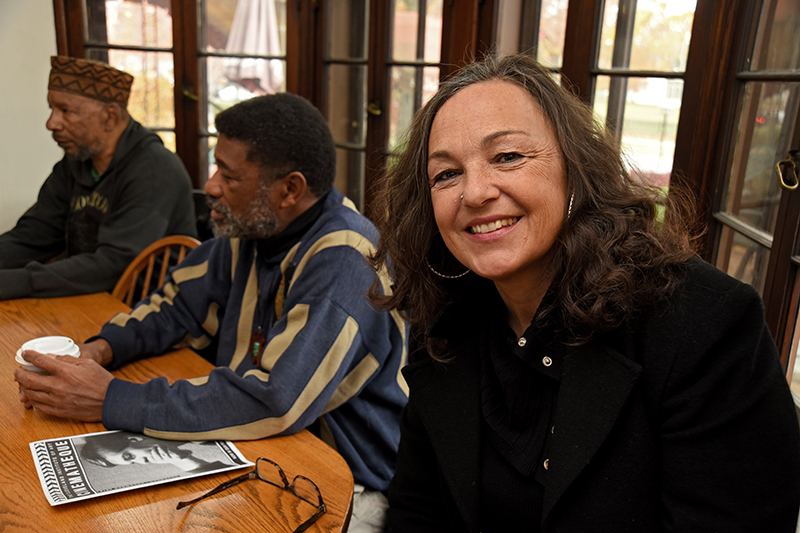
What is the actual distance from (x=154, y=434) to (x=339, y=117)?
2659mm

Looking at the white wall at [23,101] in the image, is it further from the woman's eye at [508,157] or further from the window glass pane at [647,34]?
the woman's eye at [508,157]

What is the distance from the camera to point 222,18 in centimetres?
379

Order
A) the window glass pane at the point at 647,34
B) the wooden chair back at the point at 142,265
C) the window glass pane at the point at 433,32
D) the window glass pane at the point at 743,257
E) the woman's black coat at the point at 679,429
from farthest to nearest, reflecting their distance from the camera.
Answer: the window glass pane at the point at 433,32, the wooden chair back at the point at 142,265, the window glass pane at the point at 647,34, the window glass pane at the point at 743,257, the woman's black coat at the point at 679,429

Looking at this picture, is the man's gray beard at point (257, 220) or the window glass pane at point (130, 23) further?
the window glass pane at point (130, 23)

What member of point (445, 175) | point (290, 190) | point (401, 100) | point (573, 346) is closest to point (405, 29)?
point (401, 100)

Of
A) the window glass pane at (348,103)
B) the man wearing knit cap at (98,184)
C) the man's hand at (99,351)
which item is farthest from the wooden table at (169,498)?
the window glass pane at (348,103)

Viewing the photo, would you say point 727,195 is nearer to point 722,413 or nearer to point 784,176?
point 784,176

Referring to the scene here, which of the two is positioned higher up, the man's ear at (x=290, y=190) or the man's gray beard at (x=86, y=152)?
the man's ear at (x=290, y=190)

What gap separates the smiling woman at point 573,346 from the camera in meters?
0.83

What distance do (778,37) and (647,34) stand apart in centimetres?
57

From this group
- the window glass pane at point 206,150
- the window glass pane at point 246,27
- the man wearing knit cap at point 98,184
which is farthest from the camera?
the window glass pane at point 206,150

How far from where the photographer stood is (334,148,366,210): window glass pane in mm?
3410

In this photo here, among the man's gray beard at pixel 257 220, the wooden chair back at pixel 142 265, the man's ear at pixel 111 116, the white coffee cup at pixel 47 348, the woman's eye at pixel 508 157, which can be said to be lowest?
the wooden chair back at pixel 142 265

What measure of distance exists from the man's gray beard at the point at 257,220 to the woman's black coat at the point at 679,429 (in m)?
0.83
